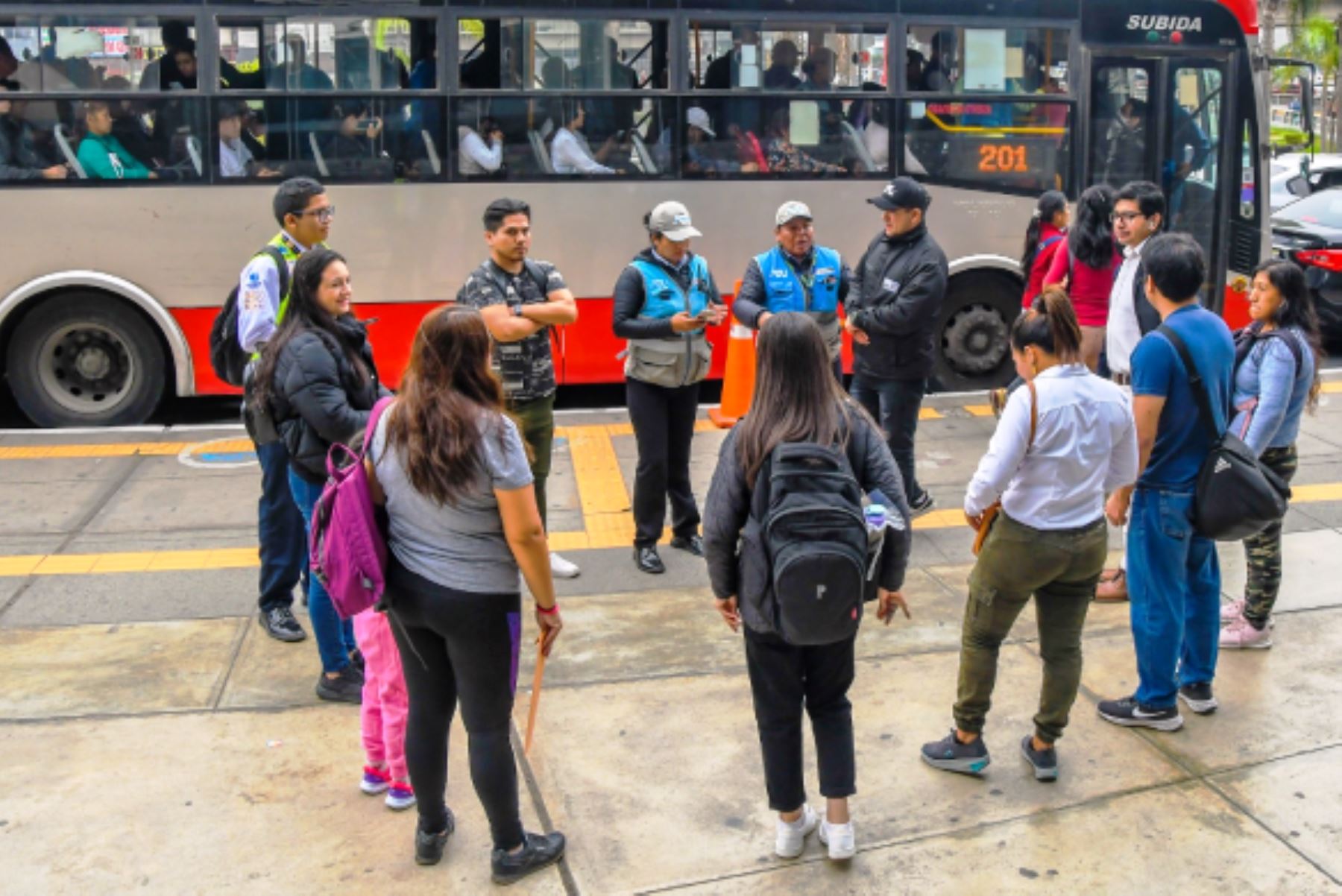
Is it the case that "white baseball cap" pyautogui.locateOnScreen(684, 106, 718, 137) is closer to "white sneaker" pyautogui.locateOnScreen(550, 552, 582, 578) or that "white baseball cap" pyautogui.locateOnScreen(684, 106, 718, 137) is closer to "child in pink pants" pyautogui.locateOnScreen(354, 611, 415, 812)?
"white sneaker" pyautogui.locateOnScreen(550, 552, 582, 578)

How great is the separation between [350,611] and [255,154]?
606 centimetres

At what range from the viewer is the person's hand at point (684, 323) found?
20.9ft

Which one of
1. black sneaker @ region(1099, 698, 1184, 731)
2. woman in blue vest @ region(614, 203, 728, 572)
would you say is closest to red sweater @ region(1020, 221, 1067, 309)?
woman in blue vest @ region(614, 203, 728, 572)

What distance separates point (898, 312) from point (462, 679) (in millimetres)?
3586

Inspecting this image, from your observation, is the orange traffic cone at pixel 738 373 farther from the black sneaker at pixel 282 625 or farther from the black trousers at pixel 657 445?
the black sneaker at pixel 282 625

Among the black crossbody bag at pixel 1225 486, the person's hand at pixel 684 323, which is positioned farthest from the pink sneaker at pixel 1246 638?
the person's hand at pixel 684 323

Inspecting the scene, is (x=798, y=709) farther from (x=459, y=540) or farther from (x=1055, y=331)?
(x=1055, y=331)

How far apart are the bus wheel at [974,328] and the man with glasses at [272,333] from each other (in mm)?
5694

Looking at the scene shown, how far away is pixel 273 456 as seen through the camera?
18.2 ft

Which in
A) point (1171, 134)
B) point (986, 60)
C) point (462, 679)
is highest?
point (986, 60)

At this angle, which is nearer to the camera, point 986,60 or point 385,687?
point 385,687

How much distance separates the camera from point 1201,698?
5.03 meters

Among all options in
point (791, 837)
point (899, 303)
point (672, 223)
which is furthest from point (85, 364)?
point (791, 837)

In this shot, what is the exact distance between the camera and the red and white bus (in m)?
8.97
